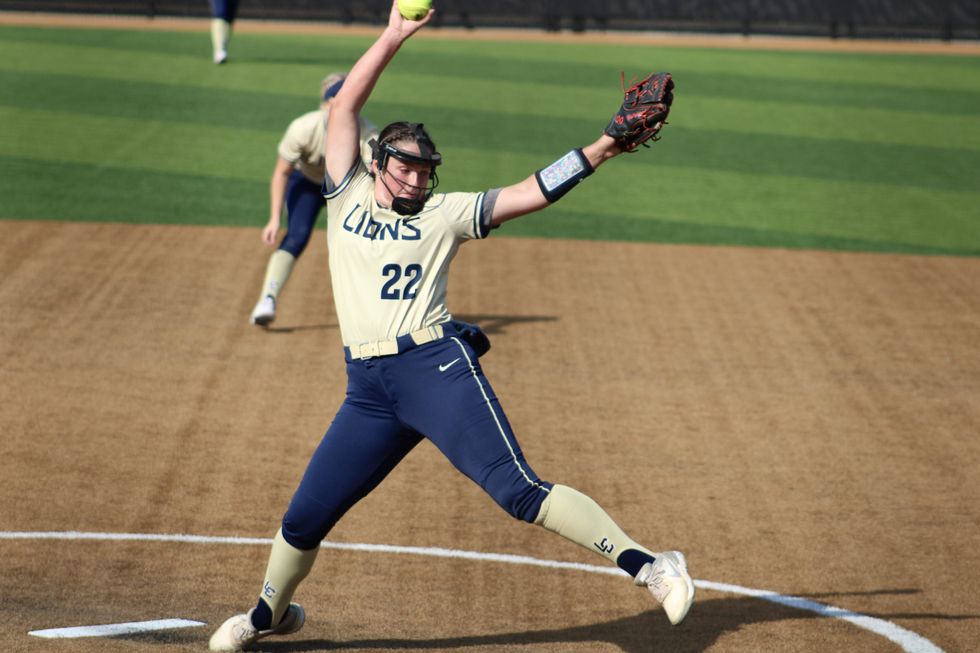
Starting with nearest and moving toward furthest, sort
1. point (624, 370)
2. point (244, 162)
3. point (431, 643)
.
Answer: point (431, 643)
point (624, 370)
point (244, 162)

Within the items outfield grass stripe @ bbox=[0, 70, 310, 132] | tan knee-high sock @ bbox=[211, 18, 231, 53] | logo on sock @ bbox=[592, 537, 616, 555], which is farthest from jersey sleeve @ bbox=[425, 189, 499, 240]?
tan knee-high sock @ bbox=[211, 18, 231, 53]

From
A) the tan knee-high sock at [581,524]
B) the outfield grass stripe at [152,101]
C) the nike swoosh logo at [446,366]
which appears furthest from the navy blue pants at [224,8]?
the tan knee-high sock at [581,524]

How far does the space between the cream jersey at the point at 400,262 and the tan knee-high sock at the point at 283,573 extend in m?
0.80

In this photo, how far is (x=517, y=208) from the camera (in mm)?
5078

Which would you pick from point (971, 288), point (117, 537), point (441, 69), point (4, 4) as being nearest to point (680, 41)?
point (441, 69)

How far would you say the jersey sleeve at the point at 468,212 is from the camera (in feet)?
16.8

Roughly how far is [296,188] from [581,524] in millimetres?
5845

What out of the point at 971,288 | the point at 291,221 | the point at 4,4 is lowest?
the point at 4,4

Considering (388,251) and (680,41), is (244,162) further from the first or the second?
(680,41)

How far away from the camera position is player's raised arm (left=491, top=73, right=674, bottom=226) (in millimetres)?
4910

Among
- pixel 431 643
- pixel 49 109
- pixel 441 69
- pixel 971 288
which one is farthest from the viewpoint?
pixel 441 69

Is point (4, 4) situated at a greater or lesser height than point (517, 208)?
lesser

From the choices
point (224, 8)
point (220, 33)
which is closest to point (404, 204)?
point (224, 8)

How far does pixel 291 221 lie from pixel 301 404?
1.95m
